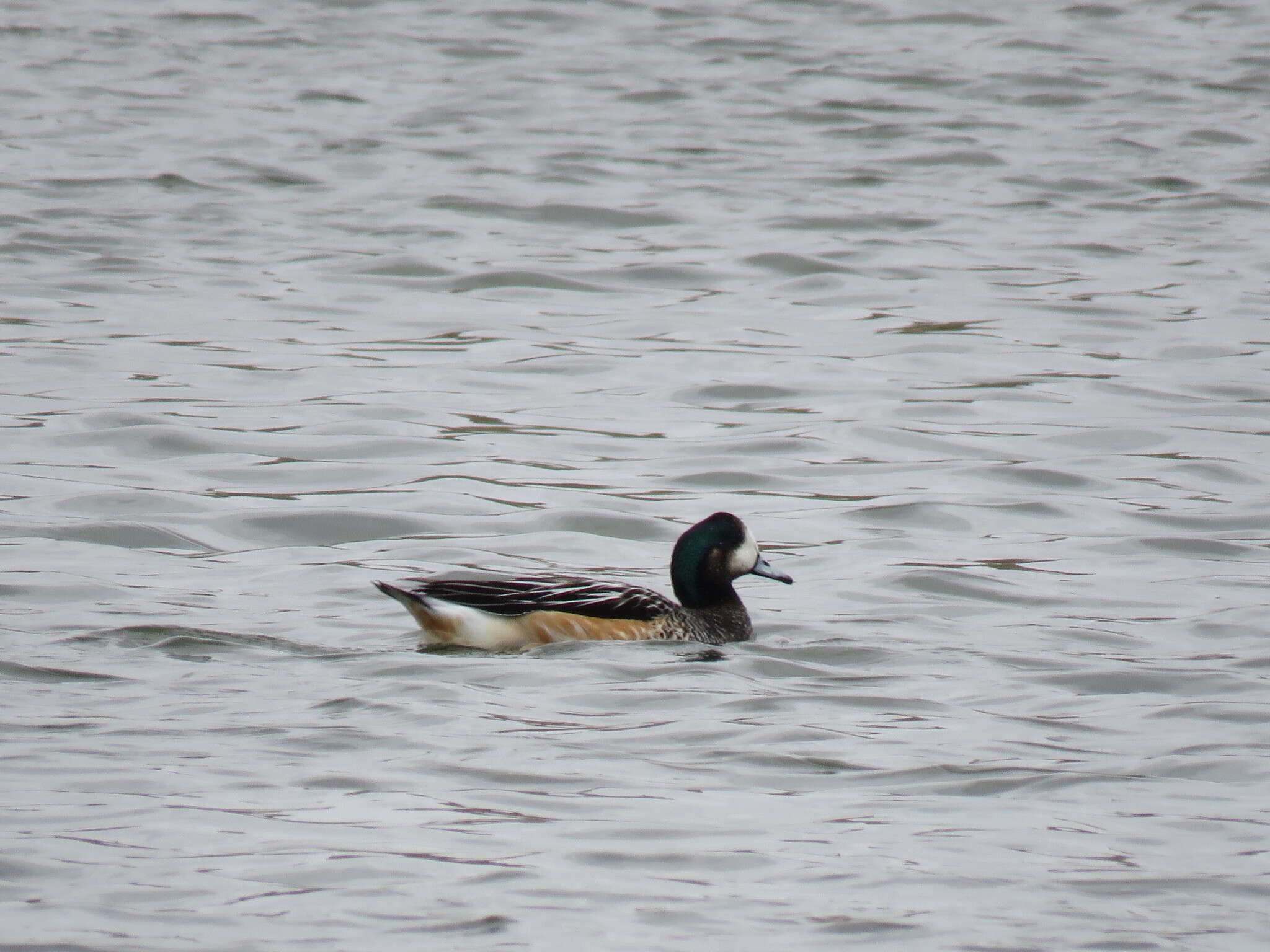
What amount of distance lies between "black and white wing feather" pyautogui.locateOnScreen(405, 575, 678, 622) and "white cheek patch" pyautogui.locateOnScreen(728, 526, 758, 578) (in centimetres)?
44

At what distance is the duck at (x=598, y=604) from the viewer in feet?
28.3

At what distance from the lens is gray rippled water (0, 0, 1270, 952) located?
6051 mm

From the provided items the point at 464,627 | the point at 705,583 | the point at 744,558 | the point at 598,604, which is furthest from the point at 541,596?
the point at 744,558

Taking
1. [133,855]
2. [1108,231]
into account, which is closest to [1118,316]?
[1108,231]

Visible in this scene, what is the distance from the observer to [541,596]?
873cm

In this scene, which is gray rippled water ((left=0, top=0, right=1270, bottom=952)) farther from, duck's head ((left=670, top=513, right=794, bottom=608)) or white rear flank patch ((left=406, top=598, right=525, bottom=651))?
duck's head ((left=670, top=513, right=794, bottom=608))

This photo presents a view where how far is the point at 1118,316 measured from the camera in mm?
15695

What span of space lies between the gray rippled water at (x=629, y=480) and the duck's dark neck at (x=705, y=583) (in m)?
0.30

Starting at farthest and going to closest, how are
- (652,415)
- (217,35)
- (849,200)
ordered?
(217,35)
(849,200)
(652,415)

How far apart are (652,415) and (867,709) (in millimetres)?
5553

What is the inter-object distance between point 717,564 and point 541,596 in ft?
3.04

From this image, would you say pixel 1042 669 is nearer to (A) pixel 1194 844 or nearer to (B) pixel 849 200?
(A) pixel 1194 844

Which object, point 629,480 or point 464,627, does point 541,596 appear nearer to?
point 464,627

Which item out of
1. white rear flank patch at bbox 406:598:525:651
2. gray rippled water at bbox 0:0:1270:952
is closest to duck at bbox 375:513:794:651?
white rear flank patch at bbox 406:598:525:651
